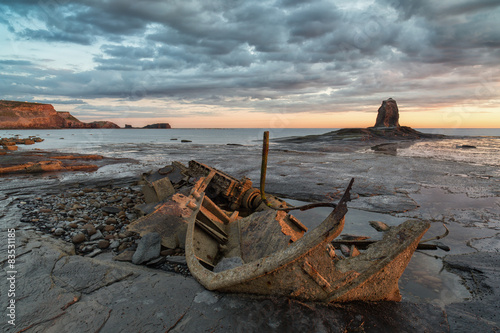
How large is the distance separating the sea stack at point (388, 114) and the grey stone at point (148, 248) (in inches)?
4043

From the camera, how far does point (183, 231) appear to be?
5484mm

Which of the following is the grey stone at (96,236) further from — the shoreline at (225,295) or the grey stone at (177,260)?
the grey stone at (177,260)

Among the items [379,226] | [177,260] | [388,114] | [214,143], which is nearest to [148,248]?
[177,260]

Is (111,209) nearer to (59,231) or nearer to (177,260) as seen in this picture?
(59,231)

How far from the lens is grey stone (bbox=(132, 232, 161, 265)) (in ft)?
15.0

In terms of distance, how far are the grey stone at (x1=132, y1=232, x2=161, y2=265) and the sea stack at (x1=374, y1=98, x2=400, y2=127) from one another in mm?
102683

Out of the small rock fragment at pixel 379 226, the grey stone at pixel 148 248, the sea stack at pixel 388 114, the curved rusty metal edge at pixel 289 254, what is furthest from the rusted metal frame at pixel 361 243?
the sea stack at pixel 388 114

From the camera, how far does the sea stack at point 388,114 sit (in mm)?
92312

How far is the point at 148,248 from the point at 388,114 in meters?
105

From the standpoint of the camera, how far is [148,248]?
189 inches

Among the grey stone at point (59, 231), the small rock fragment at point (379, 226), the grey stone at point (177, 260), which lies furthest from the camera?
the small rock fragment at point (379, 226)

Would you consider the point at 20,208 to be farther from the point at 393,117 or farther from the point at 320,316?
the point at 393,117

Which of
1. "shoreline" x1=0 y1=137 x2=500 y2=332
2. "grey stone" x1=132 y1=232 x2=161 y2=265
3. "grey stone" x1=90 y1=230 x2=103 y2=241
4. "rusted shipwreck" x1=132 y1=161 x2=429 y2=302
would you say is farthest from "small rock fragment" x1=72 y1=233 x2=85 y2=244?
"rusted shipwreck" x1=132 y1=161 x2=429 y2=302

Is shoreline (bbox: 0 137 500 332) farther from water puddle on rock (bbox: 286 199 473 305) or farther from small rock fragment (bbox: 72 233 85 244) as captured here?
small rock fragment (bbox: 72 233 85 244)
